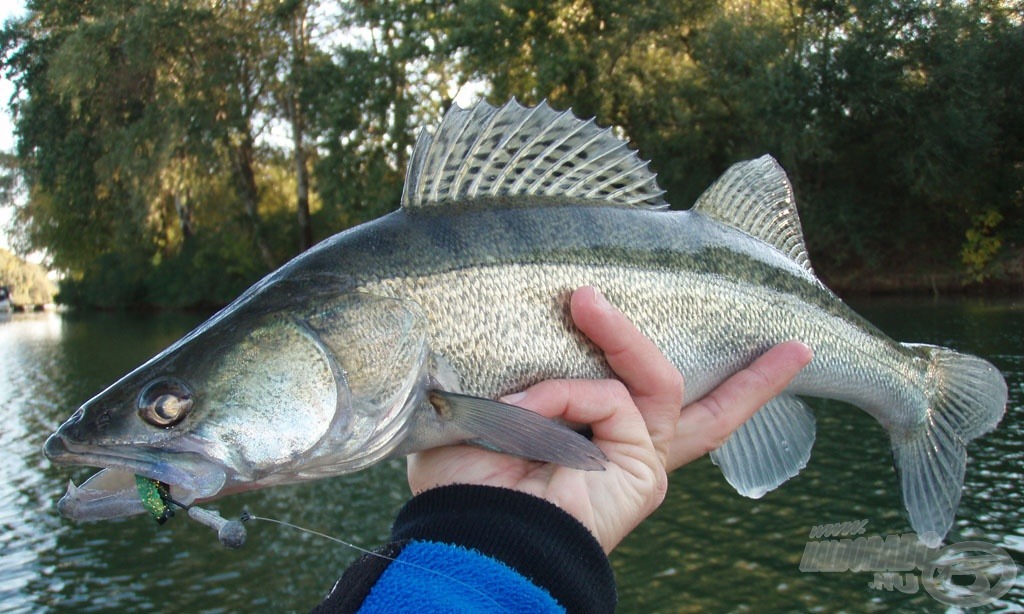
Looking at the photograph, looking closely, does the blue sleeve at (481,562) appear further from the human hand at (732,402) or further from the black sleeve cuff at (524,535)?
the human hand at (732,402)

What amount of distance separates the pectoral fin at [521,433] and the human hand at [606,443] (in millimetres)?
108

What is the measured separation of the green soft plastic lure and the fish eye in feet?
0.46

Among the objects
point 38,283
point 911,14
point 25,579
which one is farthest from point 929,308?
point 38,283

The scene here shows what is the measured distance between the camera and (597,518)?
225 centimetres

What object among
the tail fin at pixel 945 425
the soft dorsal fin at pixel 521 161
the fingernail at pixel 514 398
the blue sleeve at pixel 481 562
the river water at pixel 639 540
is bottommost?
the river water at pixel 639 540

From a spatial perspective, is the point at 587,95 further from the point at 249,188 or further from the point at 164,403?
the point at 164,403

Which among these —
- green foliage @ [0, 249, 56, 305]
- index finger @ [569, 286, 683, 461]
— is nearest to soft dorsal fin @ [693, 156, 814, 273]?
index finger @ [569, 286, 683, 461]

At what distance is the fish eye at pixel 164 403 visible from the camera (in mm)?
2059

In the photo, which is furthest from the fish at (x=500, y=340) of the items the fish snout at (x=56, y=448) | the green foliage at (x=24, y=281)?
the green foliage at (x=24, y=281)

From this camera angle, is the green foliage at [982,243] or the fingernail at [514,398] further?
the green foliage at [982,243]

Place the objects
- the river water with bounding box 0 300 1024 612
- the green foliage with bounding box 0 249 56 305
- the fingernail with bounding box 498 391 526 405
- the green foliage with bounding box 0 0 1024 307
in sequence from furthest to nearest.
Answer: the green foliage with bounding box 0 249 56 305 < the green foliage with bounding box 0 0 1024 307 < the river water with bounding box 0 300 1024 612 < the fingernail with bounding box 498 391 526 405

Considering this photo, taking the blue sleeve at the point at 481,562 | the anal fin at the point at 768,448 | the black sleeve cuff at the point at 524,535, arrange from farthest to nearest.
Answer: the anal fin at the point at 768,448
the black sleeve cuff at the point at 524,535
the blue sleeve at the point at 481,562

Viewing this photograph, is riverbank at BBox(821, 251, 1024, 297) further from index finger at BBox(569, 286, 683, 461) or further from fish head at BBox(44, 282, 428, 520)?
fish head at BBox(44, 282, 428, 520)

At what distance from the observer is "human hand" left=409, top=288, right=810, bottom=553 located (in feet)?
7.45
